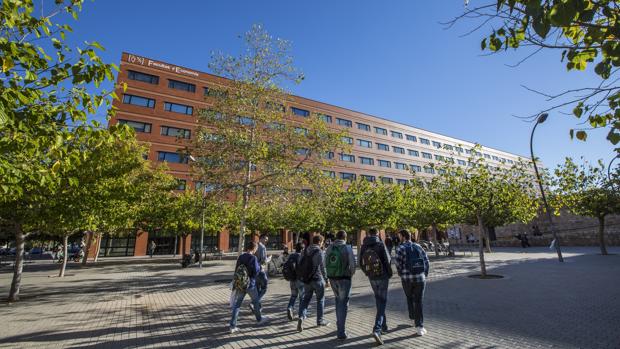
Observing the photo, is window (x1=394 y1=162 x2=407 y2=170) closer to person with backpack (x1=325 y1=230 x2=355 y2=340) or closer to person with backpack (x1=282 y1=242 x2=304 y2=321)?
person with backpack (x1=282 y1=242 x2=304 y2=321)

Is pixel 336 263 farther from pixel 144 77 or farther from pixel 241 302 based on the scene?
pixel 144 77

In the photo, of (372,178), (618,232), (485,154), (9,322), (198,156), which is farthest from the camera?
(485,154)

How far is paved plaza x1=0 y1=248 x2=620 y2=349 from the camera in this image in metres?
5.41

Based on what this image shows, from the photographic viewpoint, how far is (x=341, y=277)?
5594 millimetres

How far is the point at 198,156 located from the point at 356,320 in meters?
10.7

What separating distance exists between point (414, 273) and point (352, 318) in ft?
6.73

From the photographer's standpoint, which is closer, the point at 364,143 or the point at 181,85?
the point at 181,85

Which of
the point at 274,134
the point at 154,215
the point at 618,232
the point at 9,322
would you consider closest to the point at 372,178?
the point at 618,232

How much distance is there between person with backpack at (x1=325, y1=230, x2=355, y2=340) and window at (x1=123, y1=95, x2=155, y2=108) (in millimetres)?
40247

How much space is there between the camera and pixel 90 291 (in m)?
11.9

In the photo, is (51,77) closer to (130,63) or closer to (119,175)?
(119,175)

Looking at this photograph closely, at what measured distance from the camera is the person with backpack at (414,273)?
575 cm

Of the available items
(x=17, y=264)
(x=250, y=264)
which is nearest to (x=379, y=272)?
(x=250, y=264)

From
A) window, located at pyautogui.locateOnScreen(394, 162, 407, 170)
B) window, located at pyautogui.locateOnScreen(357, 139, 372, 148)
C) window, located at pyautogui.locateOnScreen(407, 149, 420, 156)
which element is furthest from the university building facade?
window, located at pyautogui.locateOnScreen(407, 149, 420, 156)
